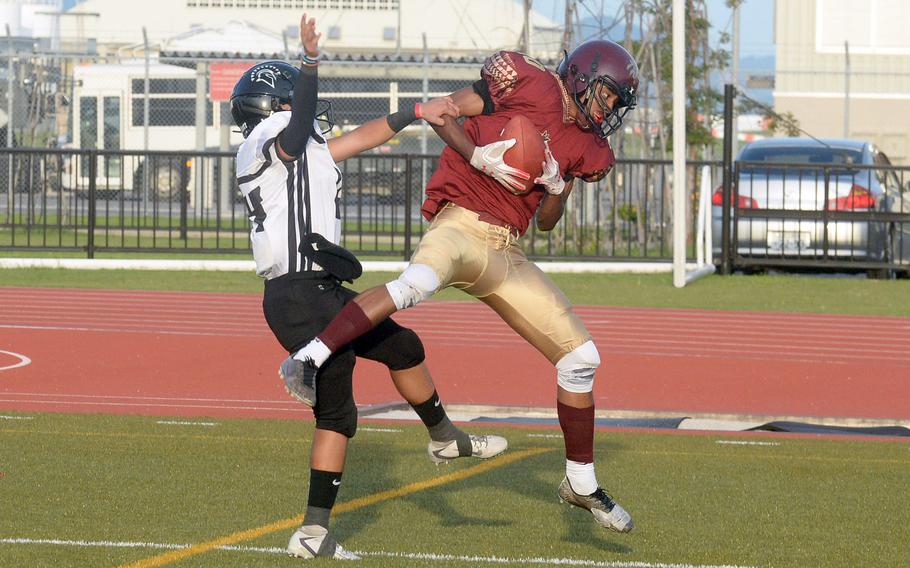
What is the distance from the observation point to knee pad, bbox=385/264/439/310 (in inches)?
247

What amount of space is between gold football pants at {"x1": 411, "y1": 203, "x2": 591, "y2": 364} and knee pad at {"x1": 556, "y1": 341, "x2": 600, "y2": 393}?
0.03 m

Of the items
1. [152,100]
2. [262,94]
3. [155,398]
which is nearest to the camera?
[262,94]

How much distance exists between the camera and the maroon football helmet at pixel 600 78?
677 cm

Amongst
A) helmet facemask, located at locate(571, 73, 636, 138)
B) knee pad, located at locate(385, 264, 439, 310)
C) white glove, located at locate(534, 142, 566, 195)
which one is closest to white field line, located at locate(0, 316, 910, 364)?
helmet facemask, located at locate(571, 73, 636, 138)

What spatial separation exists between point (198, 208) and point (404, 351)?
15.3 meters

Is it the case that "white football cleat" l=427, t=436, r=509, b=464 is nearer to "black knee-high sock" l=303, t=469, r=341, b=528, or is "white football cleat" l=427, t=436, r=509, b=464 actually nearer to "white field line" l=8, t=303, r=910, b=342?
"black knee-high sock" l=303, t=469, r=341, b=528

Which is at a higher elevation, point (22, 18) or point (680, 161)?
point (22, 18)

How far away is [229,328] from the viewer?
14.6m

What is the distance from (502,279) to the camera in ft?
21.6

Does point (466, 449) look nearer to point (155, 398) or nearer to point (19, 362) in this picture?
point (155, 398)

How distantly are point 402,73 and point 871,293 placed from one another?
14.6 meters

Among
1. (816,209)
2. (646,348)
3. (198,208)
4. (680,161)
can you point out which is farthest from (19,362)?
(816,209)

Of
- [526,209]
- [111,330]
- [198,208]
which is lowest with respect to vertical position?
[111,330]

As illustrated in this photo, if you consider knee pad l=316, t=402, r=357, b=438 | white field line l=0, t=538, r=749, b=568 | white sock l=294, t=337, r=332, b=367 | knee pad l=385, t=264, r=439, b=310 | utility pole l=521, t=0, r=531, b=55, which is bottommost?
white field line l=0, t=538, r=749, b=568
